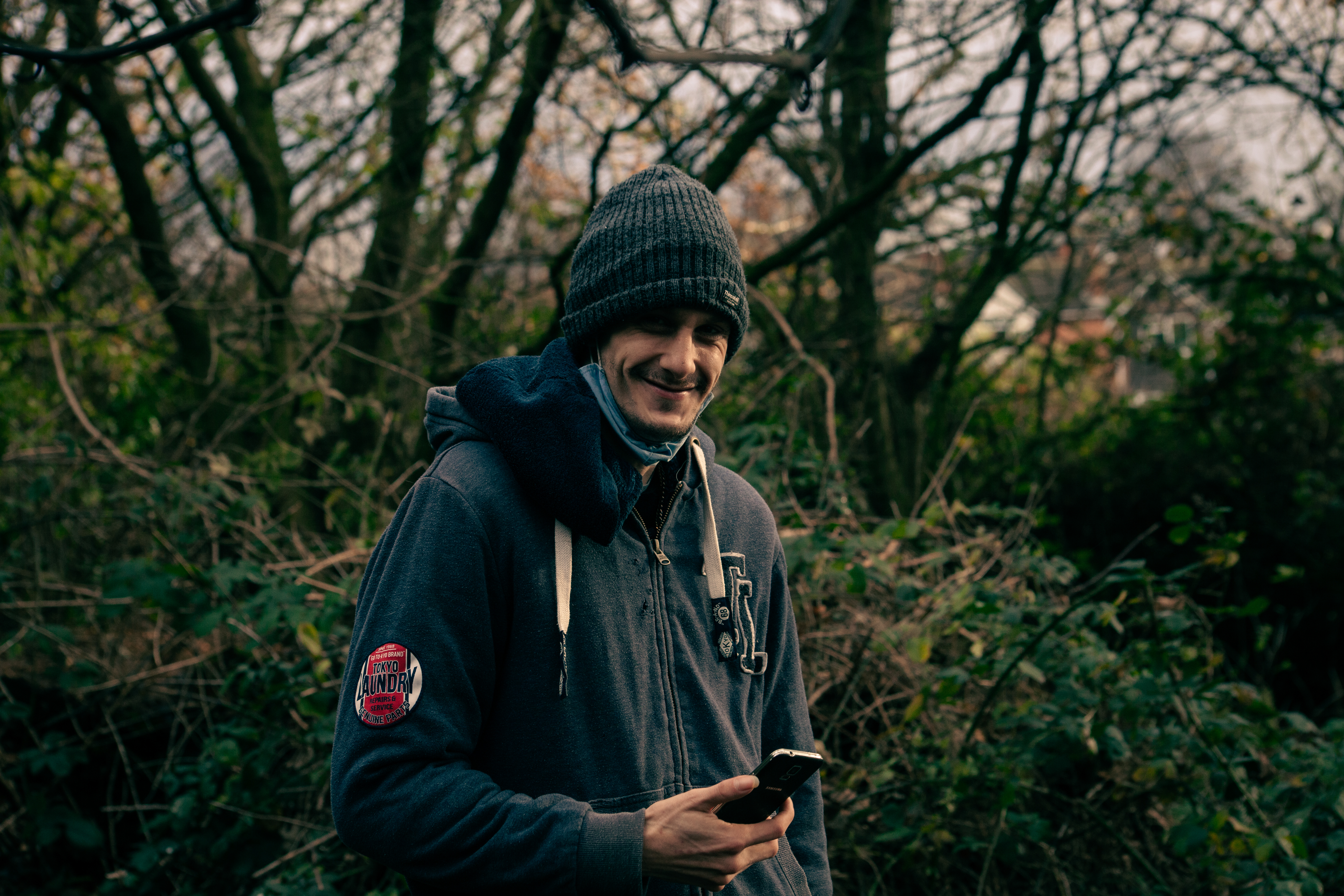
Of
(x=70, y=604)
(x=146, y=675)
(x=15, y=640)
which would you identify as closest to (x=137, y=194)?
(x=15, y=640)

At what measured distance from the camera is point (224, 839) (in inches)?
124

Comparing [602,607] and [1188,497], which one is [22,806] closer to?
[602,607]

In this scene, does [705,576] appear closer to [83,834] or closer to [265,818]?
[265,818]

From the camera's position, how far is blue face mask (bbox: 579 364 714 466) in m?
1.70

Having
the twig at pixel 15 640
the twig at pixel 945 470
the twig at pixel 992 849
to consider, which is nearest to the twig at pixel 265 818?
the twig at pixel 15 640

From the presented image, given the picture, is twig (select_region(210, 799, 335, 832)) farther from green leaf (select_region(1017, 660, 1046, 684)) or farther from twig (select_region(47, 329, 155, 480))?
green leaf (select_region(1017, 660, 1046, 684))

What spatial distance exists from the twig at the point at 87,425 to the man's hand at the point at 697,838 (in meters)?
3.14

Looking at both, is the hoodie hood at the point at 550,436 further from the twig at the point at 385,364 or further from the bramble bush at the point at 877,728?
the twig at the point at 385,364

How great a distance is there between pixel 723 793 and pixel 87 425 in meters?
3.68

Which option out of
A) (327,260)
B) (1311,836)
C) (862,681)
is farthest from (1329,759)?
(327,260)

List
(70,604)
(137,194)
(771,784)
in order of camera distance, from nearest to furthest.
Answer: (771,784) → (70,604) → (137,194)

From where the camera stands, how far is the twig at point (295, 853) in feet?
9.65

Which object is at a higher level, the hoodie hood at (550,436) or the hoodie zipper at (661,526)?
the hoodie hood at (550,436)

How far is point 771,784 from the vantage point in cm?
149
